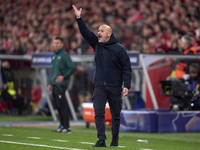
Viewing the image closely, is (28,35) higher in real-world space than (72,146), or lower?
higher

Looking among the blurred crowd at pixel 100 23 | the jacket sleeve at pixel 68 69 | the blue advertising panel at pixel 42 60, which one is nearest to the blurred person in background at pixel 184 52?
the blurred crowd at pixel 100 23

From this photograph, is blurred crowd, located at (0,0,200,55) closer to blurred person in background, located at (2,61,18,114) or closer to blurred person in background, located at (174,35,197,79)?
blurred person in background, located at (174,35,197,79)

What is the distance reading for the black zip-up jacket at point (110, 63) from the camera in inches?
295

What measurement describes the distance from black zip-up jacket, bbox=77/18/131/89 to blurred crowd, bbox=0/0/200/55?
6.05 meters

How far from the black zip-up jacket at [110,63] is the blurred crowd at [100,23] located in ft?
19.9

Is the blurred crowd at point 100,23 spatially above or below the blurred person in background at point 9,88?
above

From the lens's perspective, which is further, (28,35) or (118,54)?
(28,35)

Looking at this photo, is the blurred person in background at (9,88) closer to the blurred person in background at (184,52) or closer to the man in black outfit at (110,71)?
the blurred person in background at (184,52)

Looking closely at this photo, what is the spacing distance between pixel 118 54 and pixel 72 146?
1.57m

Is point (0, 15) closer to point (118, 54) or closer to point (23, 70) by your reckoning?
point (23, 70)

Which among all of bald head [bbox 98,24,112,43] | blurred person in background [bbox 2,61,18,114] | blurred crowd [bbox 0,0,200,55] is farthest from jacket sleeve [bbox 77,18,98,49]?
blurred person in background [bbox 2,61,18,114]

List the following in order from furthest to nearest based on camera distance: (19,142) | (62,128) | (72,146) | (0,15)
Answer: (0,15)
(62,128)
(19,142)
(72,146)

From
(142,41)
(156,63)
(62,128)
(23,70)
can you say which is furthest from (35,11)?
(62,128)

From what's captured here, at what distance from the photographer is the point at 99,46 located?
7.62 m
